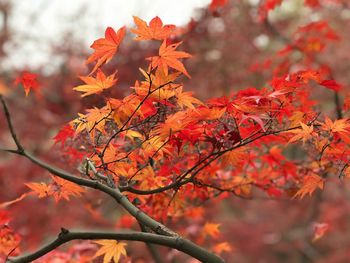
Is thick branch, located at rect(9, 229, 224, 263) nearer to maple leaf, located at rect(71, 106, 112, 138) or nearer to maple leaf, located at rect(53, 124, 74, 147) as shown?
maple leaf, located at rect(71, 106, 112, 138)

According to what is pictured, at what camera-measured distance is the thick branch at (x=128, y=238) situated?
5.59ft

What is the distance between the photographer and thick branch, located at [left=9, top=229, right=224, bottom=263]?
5.59 ft

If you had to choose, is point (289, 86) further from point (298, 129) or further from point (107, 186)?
point (107, 186)

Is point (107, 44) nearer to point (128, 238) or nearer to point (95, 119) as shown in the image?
point (95, 119)

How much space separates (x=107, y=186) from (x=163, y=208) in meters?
0.74

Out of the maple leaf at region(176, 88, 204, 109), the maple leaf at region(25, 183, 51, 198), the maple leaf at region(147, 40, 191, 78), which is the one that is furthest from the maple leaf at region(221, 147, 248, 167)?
the maple leaf at region(25, 183, 51, 198)

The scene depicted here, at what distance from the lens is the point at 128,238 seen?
174 centimetres

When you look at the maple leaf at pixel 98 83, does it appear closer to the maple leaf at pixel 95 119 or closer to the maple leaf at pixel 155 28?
the maple leaf at pixel 95 119

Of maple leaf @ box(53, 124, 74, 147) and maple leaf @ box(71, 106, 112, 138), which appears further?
maple leaf @ box(53, 124, 74, 147)

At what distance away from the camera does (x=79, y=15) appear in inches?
303

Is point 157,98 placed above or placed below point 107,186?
above

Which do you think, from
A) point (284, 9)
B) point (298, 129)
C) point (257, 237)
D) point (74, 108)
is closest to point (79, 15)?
point (74, 108)

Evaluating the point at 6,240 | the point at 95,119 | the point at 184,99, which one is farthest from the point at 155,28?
the point at 6,240

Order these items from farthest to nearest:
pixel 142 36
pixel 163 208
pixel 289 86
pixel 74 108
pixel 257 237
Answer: pixel 257 237 < pixel 74 108 < pixel 163 208 < pixel 289 86 < pixel 142 36
